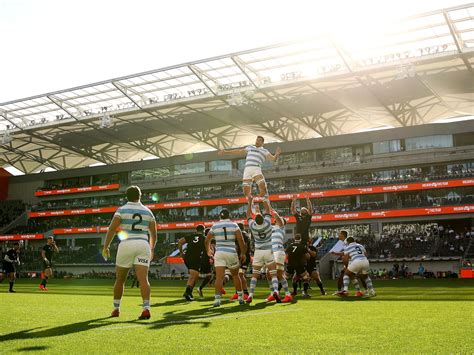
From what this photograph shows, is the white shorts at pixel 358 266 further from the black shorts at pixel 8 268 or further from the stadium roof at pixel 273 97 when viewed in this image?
the stadium roof at pixel 273 97

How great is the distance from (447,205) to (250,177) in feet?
126

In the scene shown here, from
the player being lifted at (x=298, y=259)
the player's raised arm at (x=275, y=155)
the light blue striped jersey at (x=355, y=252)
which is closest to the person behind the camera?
the player's raised arm at (x=275, y=155)

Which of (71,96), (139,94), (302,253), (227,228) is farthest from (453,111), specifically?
(227,228)

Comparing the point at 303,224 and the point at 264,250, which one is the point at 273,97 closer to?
the point at 303,224

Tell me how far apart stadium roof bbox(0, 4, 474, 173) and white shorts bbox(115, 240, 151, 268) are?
30.3 m

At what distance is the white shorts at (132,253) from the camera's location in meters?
8.01

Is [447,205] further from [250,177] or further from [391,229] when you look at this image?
[250,177]

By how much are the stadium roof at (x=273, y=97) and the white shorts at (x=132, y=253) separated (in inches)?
1191

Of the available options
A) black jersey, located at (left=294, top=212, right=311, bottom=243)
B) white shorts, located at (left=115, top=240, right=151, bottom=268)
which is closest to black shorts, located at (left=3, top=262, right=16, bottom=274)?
black jersey, located at (left=294, top=212, right=311, bottom=243)

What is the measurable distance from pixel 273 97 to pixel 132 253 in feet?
132

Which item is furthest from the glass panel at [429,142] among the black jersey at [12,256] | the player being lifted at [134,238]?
the player being lifted at [134,238]

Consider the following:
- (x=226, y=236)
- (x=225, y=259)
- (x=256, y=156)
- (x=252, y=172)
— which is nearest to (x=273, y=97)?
(x=256, y=156)

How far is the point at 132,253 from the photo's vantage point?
8016 millimetres

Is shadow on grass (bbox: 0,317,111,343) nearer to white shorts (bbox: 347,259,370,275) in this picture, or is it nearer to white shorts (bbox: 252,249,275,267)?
white shorts (bbox: 252,249,275,267)
